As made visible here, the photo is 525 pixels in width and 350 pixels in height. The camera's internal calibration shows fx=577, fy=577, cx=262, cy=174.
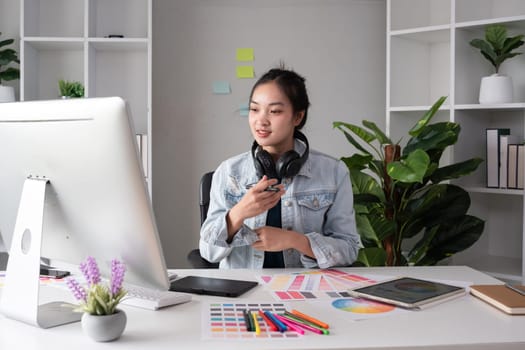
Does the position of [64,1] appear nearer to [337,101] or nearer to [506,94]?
[337,101]

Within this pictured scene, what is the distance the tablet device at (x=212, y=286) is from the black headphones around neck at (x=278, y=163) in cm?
44

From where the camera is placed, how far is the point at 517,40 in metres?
2.66

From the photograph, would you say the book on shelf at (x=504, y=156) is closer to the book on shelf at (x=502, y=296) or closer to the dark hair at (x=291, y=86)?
the dark hair at (x=291, y=86)

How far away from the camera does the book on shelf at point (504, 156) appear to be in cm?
280

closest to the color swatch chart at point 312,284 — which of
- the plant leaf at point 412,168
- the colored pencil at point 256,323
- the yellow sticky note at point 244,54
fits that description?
the colored pencil at point 256,323

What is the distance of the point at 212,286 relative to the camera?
138 centimetres

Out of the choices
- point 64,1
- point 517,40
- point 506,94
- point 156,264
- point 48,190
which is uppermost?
point 64,1

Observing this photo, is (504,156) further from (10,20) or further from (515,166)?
(10,20)

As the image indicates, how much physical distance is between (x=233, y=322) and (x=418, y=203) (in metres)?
1.82

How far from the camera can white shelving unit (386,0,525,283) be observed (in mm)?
2846

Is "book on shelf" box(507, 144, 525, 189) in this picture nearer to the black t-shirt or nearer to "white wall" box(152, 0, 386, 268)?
"white wall" box(152, 0, 386, 268)

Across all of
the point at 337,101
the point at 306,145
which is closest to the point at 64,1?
the point at 337,101

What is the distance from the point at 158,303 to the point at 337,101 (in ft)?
8.24

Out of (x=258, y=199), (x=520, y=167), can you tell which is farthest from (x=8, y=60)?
(x=520, y=167)
